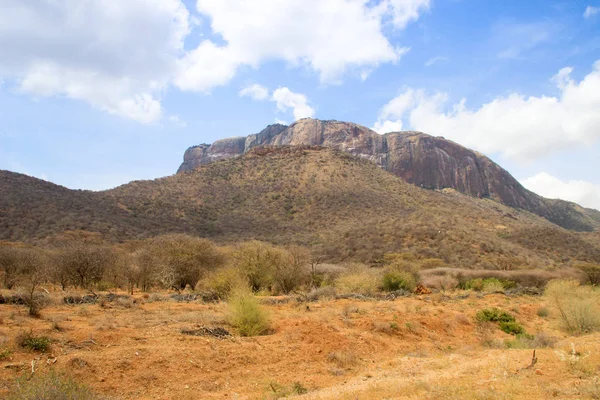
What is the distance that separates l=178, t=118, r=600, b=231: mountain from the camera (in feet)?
427

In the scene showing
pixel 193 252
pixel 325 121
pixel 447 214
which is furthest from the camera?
pixel 325 121

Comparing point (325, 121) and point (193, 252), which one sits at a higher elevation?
point (325, 121)

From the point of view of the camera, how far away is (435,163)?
139875 millimetres

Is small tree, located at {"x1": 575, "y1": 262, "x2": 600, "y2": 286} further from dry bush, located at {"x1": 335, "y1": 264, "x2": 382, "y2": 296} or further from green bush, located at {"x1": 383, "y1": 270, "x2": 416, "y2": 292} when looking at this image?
dry bush, located at {"x1": 335, "y1": 264, "x2": 382, "y2": 296}

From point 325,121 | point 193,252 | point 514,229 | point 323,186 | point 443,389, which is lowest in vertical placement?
point 443,389

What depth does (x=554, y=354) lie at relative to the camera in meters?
11.0

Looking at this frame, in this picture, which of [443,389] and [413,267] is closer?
[443,389]

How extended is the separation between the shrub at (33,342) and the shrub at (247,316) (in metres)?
5.77

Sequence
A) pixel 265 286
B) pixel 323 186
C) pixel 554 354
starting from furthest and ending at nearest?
pixel 323 186 < pixel 265 286 < pixel 554 354

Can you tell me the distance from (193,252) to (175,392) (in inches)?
859

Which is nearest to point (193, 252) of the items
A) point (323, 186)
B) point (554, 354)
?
point (554, 354)

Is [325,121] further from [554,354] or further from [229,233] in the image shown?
[554,354]

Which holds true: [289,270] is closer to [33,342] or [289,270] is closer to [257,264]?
[257,264]

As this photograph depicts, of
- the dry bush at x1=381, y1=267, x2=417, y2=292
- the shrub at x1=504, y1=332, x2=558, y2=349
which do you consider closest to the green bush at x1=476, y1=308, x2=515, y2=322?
the shrub at x1=504, y1=332, x2=558, y2=349
